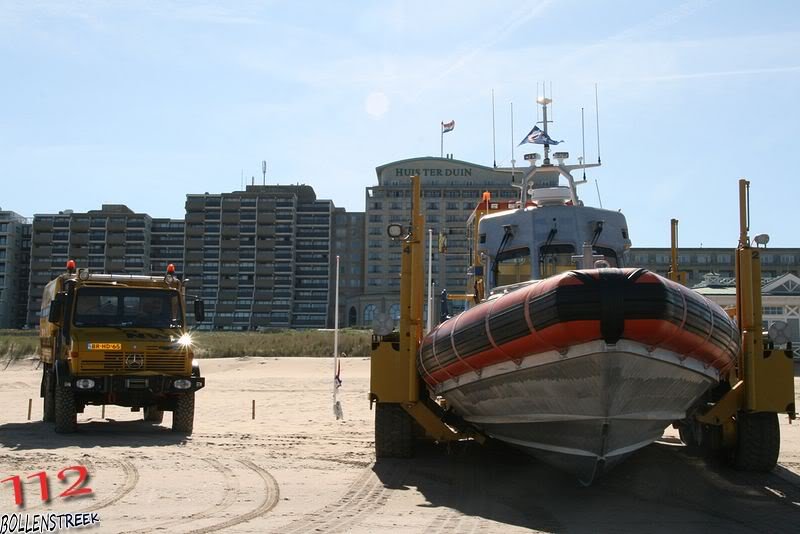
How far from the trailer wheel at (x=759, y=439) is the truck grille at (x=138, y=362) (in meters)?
8.15

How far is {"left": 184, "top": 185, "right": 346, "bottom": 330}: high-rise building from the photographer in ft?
333

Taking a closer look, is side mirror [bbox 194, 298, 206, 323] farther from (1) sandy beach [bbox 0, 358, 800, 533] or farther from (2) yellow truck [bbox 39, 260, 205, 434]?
(1) sandy beach [bbox 0, 358, 800, 533]

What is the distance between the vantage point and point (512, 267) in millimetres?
10328

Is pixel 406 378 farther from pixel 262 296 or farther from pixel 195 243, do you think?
pixel 195 243

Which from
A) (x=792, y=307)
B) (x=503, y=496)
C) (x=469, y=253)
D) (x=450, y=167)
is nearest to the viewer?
(x=503, y=496)

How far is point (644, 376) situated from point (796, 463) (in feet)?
15.3

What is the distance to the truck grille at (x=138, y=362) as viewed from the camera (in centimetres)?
1272

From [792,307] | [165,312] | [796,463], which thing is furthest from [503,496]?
[792,307]

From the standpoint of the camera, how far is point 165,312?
13.7 m

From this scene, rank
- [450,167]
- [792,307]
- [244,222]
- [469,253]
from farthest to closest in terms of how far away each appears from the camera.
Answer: [244,222]
[450,167]
[792,307]
[469,253]

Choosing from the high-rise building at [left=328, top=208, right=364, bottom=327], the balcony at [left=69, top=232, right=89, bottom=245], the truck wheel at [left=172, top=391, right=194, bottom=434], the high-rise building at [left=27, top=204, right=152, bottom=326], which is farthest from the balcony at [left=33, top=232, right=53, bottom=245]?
the truck wheel at [left=172, top=391, right=194, bottom=434]

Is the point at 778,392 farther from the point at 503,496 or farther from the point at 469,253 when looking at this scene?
the point at 469,253

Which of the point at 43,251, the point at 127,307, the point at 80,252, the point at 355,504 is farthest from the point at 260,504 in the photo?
the point at 43,251

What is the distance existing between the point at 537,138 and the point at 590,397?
7200mm
